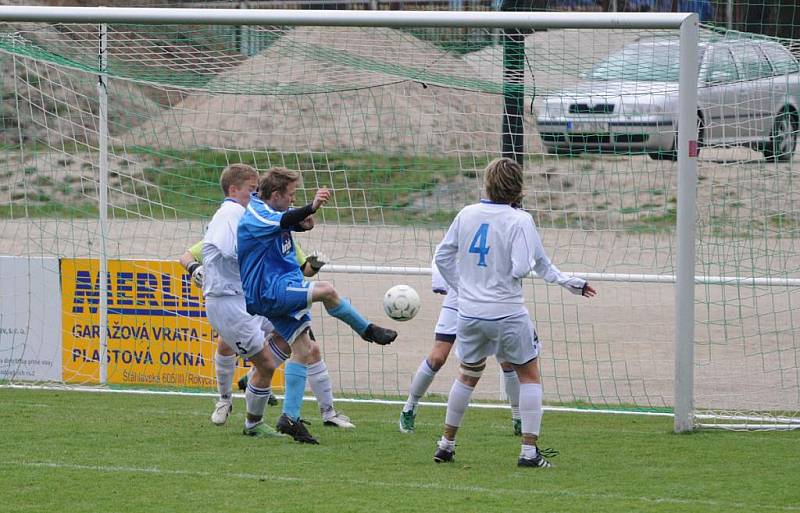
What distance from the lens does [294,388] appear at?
26.0 feet

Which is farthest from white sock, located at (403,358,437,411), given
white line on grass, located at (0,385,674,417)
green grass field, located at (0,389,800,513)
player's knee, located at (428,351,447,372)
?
white line on grass, located at (0,385,674,417)

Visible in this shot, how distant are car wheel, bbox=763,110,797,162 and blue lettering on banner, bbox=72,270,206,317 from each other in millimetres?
4943

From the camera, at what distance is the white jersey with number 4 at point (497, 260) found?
22.3 feet

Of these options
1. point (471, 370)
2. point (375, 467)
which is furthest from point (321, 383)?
point (471, 370)

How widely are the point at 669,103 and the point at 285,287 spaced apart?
3.78 m

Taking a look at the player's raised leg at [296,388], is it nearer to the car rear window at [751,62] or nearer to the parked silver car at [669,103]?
the parked silver car at [669,103]

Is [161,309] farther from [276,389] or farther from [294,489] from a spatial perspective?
[294,489]

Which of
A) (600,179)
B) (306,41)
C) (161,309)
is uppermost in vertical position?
(306,41)

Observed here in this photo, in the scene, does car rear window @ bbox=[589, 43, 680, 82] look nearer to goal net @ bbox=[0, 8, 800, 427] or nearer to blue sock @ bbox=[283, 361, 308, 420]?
goal net @ bbox=[0, 8, 800, 427]

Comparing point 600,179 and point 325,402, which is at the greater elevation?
point 600,179

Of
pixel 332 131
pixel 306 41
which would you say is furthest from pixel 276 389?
pixel 332 131

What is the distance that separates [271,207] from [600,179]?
4.51m

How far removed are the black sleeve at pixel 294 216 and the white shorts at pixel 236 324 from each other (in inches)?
39.3

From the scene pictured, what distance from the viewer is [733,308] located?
12.9 metres
